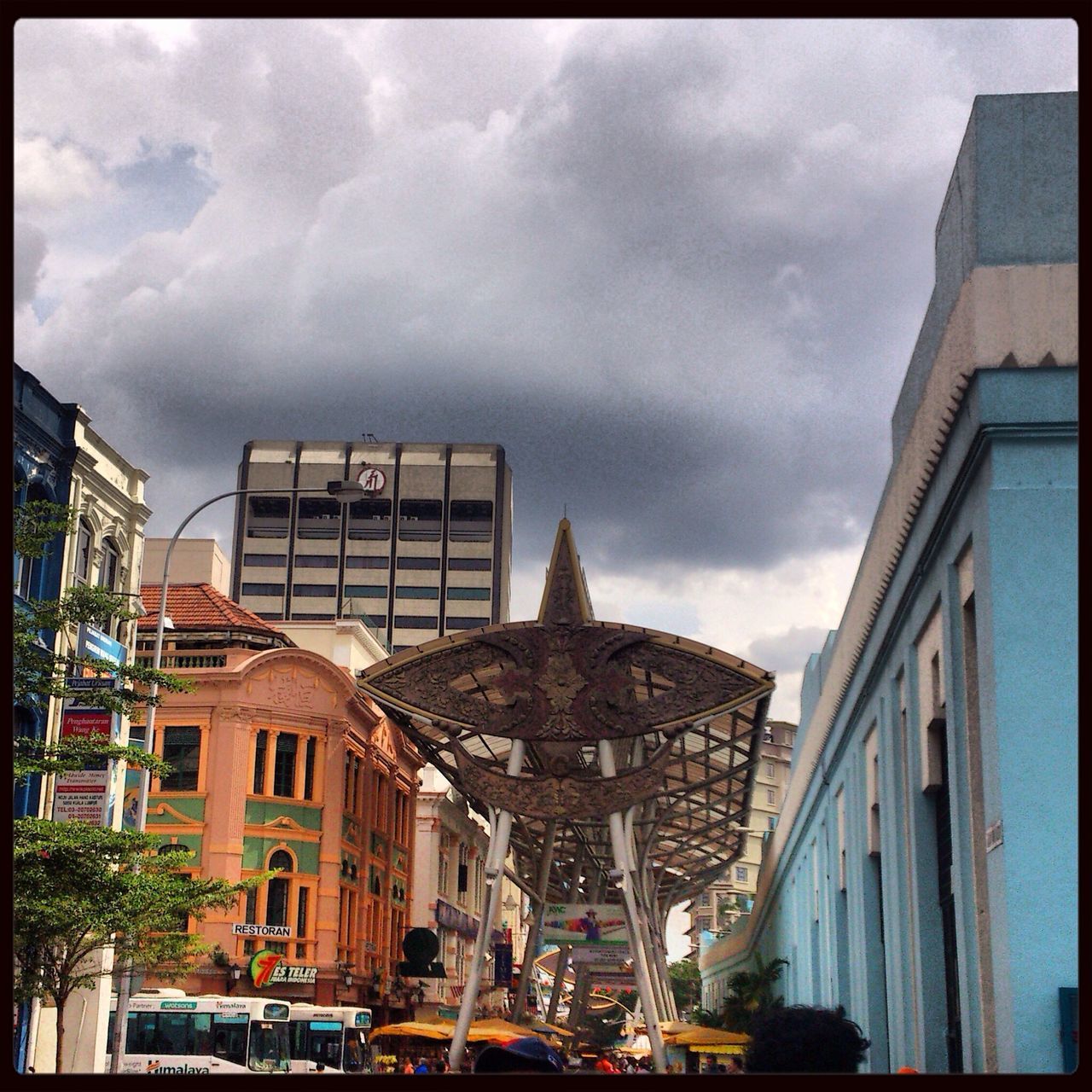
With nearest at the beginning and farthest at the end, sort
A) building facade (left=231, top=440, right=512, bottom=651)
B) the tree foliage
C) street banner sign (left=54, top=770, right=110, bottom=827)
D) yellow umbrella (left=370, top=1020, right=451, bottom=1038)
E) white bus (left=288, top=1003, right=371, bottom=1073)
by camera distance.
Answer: the tree foliage
street banner sign (left=54, top=770, right=110, bottom=827)
yellow umbrella (left=370, top=1020, right=451, bottom=1038)
white bus (left=288, top=1003, right=371, bottom=1073)
building facade (left=231, top=440, right=512, bottom=651)

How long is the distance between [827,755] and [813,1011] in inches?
1328

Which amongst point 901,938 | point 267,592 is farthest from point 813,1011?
point 267,592

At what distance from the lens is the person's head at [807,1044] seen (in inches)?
301

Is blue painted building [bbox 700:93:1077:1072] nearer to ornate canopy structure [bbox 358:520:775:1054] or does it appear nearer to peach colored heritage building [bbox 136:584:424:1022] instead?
ornate canopy structure [bbox 358:520:775:1054]

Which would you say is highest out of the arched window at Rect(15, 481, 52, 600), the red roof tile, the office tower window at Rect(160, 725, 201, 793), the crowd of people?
the red roof tile

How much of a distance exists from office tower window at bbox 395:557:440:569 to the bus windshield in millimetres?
91483

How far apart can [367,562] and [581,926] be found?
94642mm

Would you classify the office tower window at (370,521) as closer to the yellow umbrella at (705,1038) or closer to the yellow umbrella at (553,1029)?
the yellow umbrella at (553,1029)

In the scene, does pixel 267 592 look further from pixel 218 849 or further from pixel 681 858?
pixel 218 849

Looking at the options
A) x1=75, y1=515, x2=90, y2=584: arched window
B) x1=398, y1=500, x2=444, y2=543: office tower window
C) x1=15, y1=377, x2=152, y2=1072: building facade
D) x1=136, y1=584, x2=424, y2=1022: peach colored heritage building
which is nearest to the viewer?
x1=15, y1=377, x2=152, y2=1072: building facade

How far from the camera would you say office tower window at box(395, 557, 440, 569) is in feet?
447

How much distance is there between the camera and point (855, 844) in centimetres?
3428

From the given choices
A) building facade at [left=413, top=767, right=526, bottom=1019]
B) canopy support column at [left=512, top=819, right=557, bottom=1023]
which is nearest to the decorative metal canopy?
canopy support column at [left=512, top=819, right=557, bottom=1023]

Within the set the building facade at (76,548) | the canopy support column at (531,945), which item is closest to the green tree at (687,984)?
the canopy support column at (531,945)
